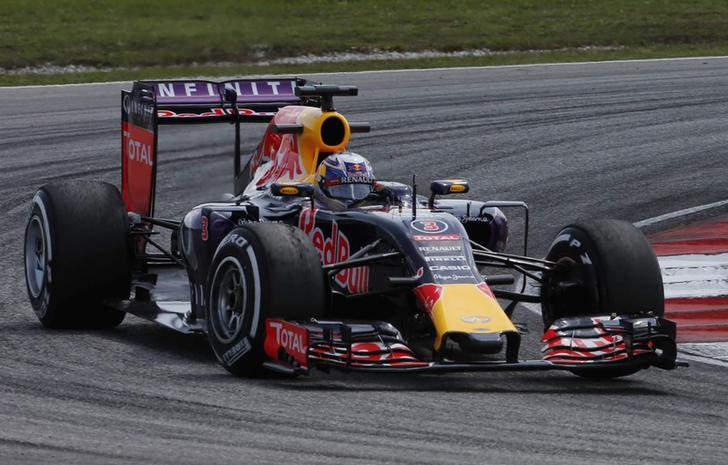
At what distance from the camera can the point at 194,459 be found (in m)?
6.35

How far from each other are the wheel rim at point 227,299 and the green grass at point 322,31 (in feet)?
37.5

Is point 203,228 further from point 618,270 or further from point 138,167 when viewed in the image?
point 618,270

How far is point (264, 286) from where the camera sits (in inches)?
325

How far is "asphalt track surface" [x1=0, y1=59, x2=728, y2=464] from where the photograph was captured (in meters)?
6.72

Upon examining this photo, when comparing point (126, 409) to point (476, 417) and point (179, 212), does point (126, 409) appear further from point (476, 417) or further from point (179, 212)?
point (179, 212)

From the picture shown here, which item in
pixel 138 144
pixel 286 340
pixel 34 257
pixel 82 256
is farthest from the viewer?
pixel 138 144

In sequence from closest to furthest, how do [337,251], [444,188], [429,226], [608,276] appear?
[429,226] → [608,276] → [337,251] → [444,188]

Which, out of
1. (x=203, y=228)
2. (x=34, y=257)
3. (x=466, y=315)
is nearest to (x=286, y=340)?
(x=466, y=315)

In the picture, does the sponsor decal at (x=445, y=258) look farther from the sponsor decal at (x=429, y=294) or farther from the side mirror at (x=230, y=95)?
the side mirror at (x=230, y=95)

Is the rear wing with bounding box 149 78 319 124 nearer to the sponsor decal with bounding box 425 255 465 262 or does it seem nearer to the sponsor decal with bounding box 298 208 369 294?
the sponsor decal with bounding box 298 208 369 294

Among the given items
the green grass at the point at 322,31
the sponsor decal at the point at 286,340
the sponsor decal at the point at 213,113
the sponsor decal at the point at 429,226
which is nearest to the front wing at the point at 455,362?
the sponsor decal at the point at 286,340

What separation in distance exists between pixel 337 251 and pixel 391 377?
96 centimetres

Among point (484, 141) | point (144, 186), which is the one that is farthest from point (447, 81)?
point (144, 186)

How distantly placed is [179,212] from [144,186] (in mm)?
3311
